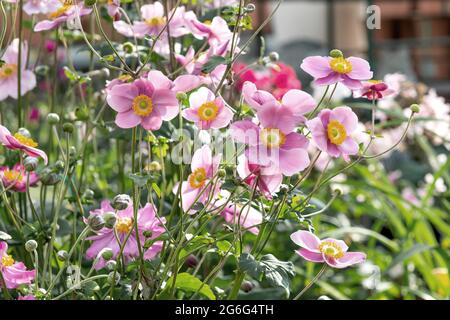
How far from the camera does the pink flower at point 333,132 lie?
77 cm

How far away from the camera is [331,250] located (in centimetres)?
82

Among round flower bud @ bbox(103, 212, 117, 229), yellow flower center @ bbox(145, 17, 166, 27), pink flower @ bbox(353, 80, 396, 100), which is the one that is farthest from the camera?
yellow flower center @ bbox(145, 17, 166, 27)

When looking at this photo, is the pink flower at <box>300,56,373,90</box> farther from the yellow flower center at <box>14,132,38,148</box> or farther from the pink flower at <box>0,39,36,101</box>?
the pink flower at <box>0,39,36,101</box>


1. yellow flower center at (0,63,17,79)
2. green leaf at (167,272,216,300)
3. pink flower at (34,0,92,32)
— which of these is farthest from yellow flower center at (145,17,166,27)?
green leaf at (167,272,216,300)

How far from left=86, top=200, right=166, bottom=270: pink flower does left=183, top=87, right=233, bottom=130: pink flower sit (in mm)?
110

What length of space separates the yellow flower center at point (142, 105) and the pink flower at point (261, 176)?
3.8 inches

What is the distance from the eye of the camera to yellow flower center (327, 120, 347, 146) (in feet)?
2.55

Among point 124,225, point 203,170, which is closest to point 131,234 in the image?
point 124,225

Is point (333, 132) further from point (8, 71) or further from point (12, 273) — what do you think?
point (8, 71)

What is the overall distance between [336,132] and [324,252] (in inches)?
4.6

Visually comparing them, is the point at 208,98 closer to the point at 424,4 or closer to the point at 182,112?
the point at 182,112

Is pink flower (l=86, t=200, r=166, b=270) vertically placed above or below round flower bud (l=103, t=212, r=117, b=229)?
below
